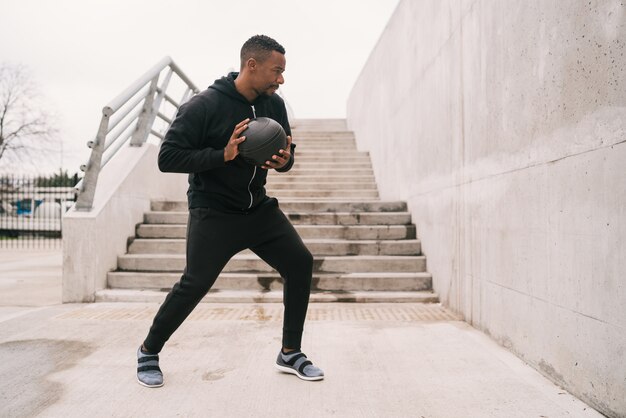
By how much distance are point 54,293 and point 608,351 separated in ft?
18.2

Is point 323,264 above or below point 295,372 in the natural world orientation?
above

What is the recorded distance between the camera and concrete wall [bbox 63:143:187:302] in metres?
5.21

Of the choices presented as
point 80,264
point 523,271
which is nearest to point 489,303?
point 523,271

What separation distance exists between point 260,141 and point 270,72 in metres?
0.42

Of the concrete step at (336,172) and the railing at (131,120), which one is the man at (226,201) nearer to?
the railing at (131,120)

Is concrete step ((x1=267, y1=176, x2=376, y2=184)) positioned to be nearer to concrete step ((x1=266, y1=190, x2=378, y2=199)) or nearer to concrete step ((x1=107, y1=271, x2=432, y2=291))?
concrete step ((x1=266, y1=190, x2=378, y2=199))

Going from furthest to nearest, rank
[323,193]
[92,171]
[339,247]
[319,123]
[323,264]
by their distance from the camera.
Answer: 1. [319,123]
2. [323,193]
3. [339,247]
4. [323,264]
5. [92,171]

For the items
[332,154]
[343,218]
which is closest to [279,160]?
[343,218]

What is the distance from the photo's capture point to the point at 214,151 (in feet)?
8.70

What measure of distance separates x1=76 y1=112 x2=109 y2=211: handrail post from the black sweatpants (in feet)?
9.57

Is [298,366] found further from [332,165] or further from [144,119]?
[332,165]

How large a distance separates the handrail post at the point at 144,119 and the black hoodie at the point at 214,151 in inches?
173

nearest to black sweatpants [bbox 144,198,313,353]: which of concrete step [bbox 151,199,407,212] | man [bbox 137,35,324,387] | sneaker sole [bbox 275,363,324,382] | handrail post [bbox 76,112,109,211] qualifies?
man [bbox 137,35,324,387]

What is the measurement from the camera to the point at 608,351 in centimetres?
228
